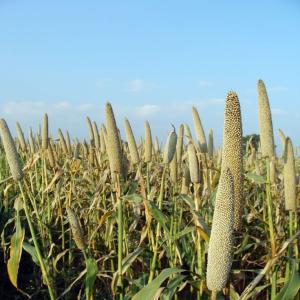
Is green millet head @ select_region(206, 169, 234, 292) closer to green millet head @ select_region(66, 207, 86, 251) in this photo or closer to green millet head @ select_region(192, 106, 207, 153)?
green millet head @ select_region(66, 207, 86, 251)

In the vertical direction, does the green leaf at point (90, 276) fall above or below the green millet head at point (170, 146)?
below

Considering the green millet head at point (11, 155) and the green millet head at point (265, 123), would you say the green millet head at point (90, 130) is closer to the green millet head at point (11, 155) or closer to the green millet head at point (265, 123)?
the green millet head at point (11, 155)

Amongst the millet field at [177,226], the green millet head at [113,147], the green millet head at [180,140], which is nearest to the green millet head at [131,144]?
the millet field at [177,226]

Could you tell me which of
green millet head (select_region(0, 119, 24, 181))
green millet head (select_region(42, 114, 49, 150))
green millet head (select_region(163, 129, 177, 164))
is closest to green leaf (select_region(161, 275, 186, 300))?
green millet head (select_region(163, 129, 177, 164))

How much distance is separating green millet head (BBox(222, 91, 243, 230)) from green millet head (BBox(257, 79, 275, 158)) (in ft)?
2.45

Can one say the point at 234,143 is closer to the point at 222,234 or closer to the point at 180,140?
the point at 222,234

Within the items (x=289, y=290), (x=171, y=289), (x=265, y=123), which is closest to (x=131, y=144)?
(x=265, y=123)

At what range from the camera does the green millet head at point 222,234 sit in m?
1.42

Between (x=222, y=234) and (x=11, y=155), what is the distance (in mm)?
1492

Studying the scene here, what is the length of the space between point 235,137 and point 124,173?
87cm

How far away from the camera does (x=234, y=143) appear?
163 cm

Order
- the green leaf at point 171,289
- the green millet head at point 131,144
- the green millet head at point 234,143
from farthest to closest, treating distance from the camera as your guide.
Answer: the green millet head at point 131,144 < the green leaf at point 171,289 < the green millet head at point 234,143

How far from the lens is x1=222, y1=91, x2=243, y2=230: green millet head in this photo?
1618mm

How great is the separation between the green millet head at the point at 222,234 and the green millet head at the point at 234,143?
0.64 ft
